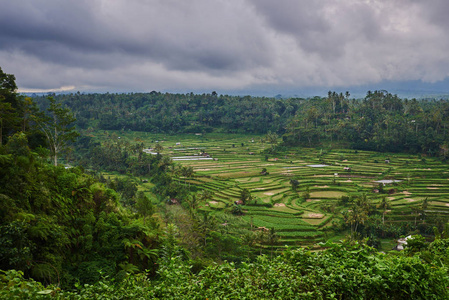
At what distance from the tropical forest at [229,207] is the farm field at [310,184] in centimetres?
22

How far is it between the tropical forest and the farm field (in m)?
0.22

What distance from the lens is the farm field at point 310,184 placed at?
2696 centimetres

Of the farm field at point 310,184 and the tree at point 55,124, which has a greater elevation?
the tree at point 55,124

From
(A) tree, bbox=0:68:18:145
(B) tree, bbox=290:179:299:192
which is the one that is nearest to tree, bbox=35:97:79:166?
(A) tree, bbox=0:68:18:145

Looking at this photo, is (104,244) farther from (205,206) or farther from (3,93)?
(205,206)

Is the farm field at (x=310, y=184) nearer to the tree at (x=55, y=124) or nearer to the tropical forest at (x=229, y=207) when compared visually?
the tropical forest at (x=229, y=207)

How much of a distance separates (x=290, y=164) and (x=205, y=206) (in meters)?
26.0

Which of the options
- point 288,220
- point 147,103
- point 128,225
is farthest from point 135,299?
point 147,103

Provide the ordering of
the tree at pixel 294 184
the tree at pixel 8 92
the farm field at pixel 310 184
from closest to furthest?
the tree at pixel 8 92, the farm field at pixel 310 184, the tree at pixel 294 184

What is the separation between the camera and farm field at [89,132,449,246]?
27.0 meters

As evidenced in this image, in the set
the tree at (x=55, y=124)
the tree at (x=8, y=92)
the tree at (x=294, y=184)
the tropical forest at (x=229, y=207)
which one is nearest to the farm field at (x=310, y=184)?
the tropical forest at (x=229, y=207)

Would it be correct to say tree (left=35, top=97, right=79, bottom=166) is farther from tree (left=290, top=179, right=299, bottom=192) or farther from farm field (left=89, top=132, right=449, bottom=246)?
tree (left=290, top=179, right=299, bottom=192)

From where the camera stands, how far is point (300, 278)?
4.21m

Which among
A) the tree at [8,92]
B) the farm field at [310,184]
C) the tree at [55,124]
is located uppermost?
the tree at [8,92]
